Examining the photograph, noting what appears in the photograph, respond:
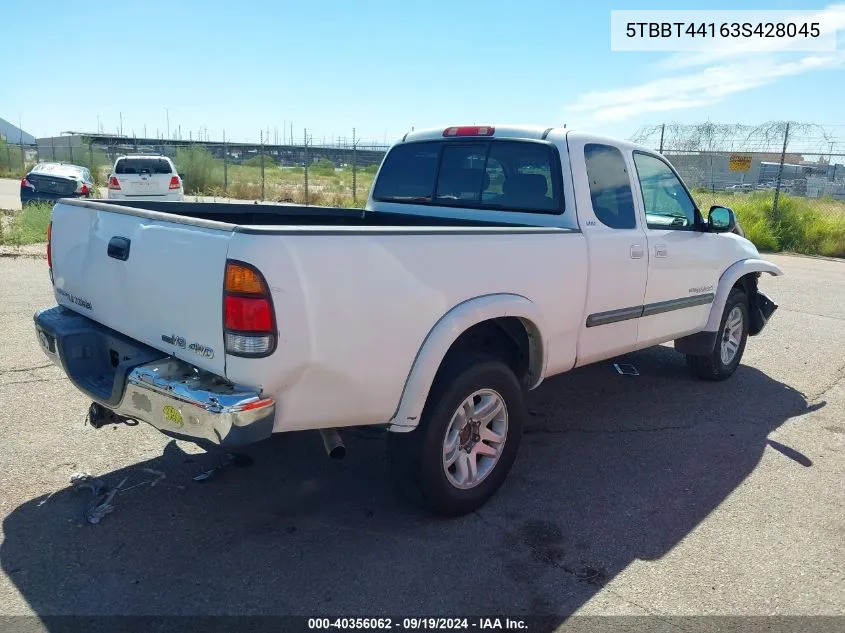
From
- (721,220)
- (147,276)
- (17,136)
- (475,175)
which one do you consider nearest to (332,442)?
(147,276)

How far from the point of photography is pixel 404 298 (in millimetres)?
3012

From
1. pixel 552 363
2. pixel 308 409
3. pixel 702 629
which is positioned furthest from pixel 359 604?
pixel 552 363

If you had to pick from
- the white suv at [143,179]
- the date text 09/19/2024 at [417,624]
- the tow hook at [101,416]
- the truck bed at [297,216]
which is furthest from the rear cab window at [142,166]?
the date text 09/19/2024 at [417,624]

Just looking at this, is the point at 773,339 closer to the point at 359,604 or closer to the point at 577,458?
the point at 577,458

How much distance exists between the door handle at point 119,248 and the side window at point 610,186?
2.70 meters

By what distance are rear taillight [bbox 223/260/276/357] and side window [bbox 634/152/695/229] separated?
3.08 meters

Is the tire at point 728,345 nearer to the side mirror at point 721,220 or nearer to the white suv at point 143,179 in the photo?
the side mirror at point 721,220

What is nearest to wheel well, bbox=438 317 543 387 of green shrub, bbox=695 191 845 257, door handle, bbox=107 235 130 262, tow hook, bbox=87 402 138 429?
door handle, bbox=107 235 130 262

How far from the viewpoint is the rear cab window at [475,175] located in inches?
173

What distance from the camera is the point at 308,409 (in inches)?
114

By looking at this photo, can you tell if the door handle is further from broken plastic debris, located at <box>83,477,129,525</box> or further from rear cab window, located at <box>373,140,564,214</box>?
rear cab window, located at <box>373,140,564,214</box>

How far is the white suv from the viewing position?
53.7 feet

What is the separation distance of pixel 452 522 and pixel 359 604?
828mm

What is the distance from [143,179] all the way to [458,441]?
15187mm
